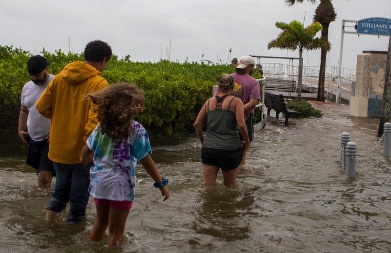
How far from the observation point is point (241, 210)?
7.20 metres

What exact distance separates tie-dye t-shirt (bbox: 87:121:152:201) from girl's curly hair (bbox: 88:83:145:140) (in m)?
0.08

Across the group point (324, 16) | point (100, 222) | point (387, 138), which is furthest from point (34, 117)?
point (324, 16)

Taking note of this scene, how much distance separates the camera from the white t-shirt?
6.62 meters

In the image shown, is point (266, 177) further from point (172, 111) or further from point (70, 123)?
point (70, 123)

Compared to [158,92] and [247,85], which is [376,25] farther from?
[247,85]

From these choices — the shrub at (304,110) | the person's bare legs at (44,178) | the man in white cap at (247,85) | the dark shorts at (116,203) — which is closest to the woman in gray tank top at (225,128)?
the man in white cap at (247,85)

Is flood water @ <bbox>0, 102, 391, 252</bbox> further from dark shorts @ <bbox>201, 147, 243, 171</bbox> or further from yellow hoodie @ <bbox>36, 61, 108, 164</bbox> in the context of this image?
yellow hoodie @ <bbox>36, 61, 108, 164</bbox>

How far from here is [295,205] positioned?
7.57 metres

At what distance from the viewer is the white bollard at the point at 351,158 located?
9.36 meters

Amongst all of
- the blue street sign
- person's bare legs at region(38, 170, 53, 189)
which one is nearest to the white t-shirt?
person's bare legs at region(38, 170, 53, 189)

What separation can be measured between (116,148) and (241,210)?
9.29ft

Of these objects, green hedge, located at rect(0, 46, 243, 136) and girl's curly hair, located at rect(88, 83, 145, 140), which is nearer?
girl's curly hair, located at rect(88, 83, 145, 140)

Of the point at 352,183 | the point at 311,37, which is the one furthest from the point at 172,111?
the point at 311,37

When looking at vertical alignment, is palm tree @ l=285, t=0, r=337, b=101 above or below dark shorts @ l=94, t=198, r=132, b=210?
above
